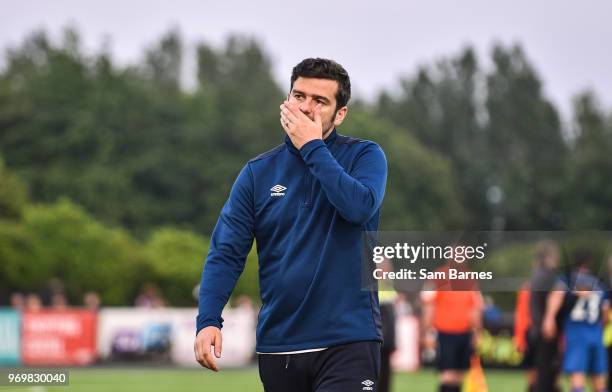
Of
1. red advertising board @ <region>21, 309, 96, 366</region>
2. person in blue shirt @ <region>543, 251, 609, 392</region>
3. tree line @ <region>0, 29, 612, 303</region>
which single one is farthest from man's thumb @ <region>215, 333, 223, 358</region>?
tree line @ <region>0, 29, 612, 303</region>

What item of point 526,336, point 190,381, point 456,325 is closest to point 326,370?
point 456,325

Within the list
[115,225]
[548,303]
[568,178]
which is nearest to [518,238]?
[548,303]

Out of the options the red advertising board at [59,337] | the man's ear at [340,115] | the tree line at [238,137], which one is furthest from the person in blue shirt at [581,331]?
the tree line at [238,137]

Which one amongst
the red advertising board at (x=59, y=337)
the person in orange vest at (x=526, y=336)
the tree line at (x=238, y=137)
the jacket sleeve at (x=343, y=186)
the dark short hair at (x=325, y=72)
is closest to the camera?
the jacket sleeve at (x=343, y=186)

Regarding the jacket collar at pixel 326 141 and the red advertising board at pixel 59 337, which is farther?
the red advertising board at pixel 59 337

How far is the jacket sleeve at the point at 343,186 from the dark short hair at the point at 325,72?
32 cm

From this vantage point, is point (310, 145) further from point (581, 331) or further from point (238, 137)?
point (238, 137)

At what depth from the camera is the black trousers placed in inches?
223

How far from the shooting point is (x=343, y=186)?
554 centimetres

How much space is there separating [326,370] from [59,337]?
24.9 m

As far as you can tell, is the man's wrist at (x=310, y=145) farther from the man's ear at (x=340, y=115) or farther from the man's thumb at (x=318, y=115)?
the man's ear at (x=340, y=115)

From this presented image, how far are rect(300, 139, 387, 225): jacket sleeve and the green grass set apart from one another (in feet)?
44.5

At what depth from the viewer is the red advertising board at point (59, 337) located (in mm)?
29141

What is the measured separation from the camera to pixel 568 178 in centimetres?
10225
